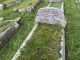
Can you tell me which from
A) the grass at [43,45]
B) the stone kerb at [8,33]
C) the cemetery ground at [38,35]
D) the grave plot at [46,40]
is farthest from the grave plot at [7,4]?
the grass at [43,45]

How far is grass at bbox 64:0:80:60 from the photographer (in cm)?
1132

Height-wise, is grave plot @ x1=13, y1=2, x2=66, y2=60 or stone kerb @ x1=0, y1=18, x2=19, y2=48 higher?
grave plot @ x1=13, y1=2, x2=66, y2=60

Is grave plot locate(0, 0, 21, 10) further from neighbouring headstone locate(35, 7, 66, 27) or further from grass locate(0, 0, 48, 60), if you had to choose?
neighbouring headstone locate(35, 7, 66, 27)

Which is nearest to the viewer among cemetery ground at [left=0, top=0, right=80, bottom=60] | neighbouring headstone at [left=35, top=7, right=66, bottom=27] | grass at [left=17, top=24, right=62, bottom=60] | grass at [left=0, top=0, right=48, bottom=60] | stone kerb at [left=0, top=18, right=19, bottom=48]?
grass at [left=17, top=24, right=62, bottom=60]

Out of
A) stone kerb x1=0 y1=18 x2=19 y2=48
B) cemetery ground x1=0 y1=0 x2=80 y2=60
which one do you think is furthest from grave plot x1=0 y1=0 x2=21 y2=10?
stone kerb x1=0 y1=18 x2=19 y2=48

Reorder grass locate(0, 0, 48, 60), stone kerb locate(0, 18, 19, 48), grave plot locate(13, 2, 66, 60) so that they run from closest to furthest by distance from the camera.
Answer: grave plot locate(13, 2, 66, 60) < grass locate(0, 0, 48, 60) < stone kerb locate(0, 18, 19, 48)

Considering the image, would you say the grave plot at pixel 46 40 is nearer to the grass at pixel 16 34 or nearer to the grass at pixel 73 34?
the grass at pixel 73 34

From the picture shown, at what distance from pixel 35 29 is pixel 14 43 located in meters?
1.81

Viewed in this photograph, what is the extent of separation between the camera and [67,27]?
51.2 ft

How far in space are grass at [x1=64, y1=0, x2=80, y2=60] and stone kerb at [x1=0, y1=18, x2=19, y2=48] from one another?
427 cm

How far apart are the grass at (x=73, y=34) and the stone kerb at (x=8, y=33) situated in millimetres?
4266

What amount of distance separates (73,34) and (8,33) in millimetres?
4910

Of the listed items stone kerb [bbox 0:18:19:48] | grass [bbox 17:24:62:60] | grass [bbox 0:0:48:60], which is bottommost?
grass [bbox 0:0:48:60]

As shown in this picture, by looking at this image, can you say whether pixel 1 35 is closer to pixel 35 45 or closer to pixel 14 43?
pixel 14 43
